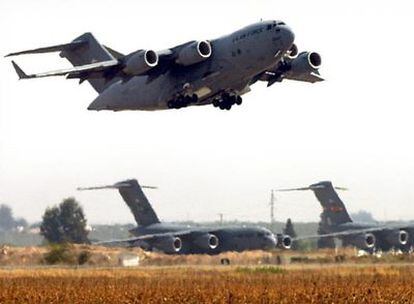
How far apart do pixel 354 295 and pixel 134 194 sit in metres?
48.7

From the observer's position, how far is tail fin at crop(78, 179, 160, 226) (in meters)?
80.6

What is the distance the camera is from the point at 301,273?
5203 cm

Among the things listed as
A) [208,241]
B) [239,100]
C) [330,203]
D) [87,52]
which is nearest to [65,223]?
[330,203]

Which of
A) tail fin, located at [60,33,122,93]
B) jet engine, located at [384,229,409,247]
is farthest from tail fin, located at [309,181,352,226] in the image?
tail fin, located at [60,33,122,93]

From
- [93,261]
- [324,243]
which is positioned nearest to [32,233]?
[324,243]

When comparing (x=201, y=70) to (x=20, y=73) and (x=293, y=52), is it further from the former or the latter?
(x=20, y=73)

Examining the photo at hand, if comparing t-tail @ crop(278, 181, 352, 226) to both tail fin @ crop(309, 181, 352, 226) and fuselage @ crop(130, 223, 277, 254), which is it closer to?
tail fin @ crop(309, 181, 352, 226)

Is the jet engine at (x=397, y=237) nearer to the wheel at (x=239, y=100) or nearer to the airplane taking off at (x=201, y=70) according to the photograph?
the airplane taking off at (x=201, y=70)

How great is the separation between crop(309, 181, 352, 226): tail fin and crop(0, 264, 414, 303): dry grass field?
33954mm

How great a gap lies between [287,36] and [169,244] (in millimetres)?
35459

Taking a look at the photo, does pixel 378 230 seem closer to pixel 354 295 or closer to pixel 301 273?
pixel 301 273

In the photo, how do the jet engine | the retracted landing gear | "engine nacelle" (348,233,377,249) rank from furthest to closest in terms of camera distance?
"engine nacelle" (348,233,377,249)
the jet engine
the retracted landing gear

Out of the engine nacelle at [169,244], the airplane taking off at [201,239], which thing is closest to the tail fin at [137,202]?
the airplane taking off at [201,239]

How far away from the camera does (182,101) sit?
1773 inches
